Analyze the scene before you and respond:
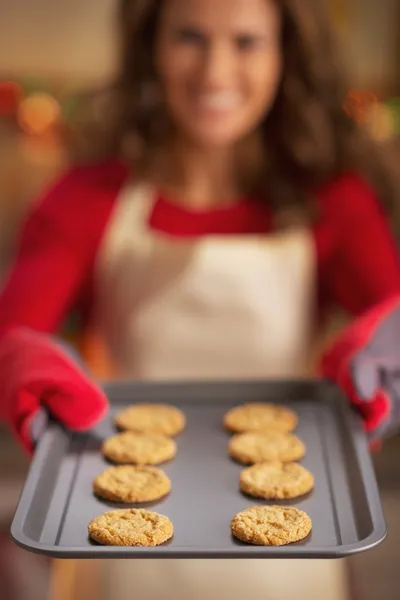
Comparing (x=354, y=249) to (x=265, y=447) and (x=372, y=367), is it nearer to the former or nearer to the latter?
(x=372, y=367)

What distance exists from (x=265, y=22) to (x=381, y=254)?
34 centimetres

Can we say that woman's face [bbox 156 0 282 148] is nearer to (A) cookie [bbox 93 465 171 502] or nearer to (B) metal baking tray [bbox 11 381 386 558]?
(B) metal baking tray [bbox 11 381 386 558]

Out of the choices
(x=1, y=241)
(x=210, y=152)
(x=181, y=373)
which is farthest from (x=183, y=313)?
(x=1, y=241)

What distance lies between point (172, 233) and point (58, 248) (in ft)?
0.53

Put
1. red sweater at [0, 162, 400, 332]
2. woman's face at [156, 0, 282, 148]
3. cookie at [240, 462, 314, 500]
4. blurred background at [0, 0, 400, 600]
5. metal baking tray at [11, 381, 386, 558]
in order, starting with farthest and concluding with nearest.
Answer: blurred background at [0, 0, 400, 600], red sweater at [0, 162, 400, 332], woman's face at [156, 0, 282, 148], cookie at [240, 462, 314, 500], metal baking tray at [11, 381, 386, 558]

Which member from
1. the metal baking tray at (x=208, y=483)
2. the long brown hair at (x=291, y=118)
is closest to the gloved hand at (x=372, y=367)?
the metal baking tray at (x=208, y=483)

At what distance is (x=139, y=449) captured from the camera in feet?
3.06

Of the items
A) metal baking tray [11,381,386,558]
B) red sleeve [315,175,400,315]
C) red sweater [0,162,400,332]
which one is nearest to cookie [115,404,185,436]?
metal baking tray [11,381,386,558]

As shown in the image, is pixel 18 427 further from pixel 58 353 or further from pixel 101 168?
pixel 101 168

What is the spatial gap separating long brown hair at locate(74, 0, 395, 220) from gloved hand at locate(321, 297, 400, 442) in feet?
1.00

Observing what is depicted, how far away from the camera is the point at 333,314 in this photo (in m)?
1.45

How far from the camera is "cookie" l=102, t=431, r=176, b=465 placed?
36.3 inches

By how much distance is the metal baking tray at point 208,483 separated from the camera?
0.76 meters

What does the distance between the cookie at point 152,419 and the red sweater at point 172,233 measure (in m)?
0.28
